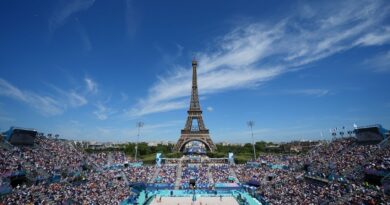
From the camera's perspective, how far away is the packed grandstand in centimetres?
2808

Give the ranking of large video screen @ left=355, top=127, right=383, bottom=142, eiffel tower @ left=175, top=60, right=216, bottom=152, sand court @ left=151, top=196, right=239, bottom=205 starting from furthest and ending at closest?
eiffel tower @ left=175, top=60, right=216, bottom=152 → large video screen @ left=355, top=127, right=383, bottom=142 → sand court @ left=151, top=196, right=239, bottom=205

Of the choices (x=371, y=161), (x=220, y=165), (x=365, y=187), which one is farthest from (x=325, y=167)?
(x=220, y=165)

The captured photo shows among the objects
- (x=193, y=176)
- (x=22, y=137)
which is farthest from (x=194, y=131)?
(x=22, y=137)

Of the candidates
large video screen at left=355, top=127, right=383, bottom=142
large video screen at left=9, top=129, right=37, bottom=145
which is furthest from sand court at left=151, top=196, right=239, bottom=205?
large video screen at left=355, top=127, right=383, bottom=142

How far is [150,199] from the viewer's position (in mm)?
37094

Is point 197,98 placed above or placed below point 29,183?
above

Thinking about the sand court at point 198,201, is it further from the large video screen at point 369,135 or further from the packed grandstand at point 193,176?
the large video screen at point 369,135

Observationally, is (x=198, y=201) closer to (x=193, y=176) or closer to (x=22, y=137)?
(x=193, y=176)

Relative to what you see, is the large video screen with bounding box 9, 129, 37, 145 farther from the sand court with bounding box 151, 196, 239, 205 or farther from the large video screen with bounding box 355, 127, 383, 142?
the large video screen with bounding box 355, 127, 383, 142

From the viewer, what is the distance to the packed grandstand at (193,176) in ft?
92.1

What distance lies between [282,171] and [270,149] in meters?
48.2

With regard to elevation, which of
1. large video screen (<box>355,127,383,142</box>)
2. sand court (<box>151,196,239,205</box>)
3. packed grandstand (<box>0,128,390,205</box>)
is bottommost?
sand court (<box>151,196,239,205</box>)

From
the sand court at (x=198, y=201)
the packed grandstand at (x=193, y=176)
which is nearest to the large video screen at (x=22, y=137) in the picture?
the packed grandstand at (x=193, y=176)

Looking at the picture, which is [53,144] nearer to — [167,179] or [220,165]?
[167,179]
